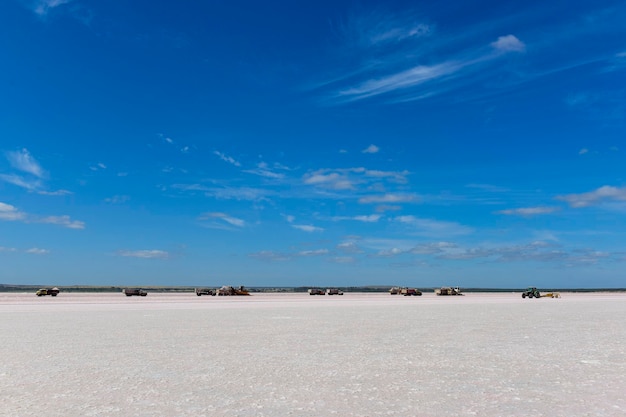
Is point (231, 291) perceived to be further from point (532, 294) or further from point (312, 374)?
point (312, 374)

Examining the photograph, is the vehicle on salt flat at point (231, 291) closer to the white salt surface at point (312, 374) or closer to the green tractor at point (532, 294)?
the green tractor at point (532, 294)

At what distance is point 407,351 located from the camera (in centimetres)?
1560

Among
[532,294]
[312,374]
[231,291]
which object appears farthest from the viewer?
[231,291]

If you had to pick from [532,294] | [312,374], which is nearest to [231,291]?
[532,294]

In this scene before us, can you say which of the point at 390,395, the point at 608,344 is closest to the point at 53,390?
the point at 390,395

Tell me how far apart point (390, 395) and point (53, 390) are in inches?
267

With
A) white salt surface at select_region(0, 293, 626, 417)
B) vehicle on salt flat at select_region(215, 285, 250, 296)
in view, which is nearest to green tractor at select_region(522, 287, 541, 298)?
vehicle on salt flat at select_region(215, 285, 250, 296)

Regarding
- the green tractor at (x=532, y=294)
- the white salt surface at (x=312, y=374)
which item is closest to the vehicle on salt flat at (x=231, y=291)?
the green tractor at (x=532, y=294)

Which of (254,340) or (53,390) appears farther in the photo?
(254,340)

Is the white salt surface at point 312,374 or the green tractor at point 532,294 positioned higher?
the green tractor at point 532,294

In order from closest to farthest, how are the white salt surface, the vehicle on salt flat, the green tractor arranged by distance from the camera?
the white salt surface < the green tractor < the vehicle on salt flat

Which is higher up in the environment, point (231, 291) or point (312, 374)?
point (231, 291)

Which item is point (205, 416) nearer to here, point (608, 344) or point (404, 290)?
point (608, 344)

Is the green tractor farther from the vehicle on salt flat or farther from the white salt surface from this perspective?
the white salt surface
